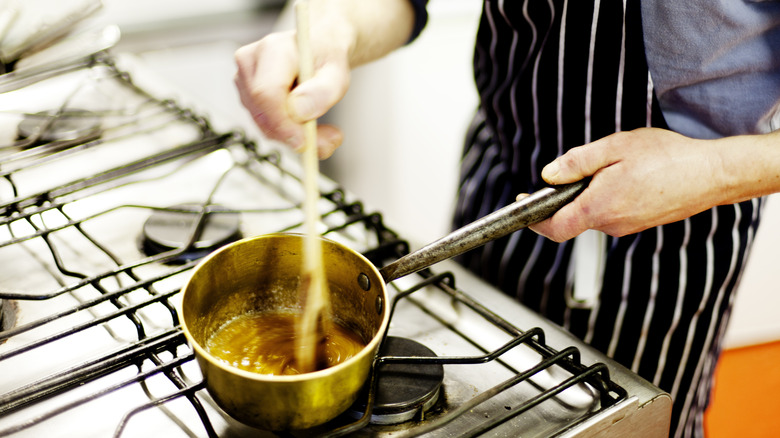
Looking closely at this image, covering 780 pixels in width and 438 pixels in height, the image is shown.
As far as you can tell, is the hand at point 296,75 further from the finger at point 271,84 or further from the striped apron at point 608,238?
the striped apron at point 608,238

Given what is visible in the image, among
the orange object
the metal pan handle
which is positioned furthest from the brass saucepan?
the orange object

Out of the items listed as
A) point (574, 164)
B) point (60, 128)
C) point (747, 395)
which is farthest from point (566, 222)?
point (747, 395)

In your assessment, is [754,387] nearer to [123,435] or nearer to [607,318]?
[607,318]

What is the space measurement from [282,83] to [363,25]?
0.22m

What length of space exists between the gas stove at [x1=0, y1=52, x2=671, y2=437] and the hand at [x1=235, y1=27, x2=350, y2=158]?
13cm

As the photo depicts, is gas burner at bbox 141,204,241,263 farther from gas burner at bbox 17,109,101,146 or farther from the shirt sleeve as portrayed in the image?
the shirt sleeve

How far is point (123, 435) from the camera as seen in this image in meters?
0.53

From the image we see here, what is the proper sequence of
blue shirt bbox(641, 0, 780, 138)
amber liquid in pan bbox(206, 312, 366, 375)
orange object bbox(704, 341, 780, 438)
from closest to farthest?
1. amber liquid in pan bbox(206, 312, 366, 375)
2. blue shirt bbox(641, 0, 780, 138)
3. orange object bbox(704, 341, 780, 438)

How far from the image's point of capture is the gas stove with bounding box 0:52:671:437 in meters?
0.54

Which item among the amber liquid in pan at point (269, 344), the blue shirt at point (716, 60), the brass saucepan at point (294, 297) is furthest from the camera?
the blue shirt at point (716, 60)

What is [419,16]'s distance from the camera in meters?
0.93

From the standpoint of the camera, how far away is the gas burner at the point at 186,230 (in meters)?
0.74

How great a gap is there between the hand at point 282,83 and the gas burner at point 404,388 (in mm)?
239

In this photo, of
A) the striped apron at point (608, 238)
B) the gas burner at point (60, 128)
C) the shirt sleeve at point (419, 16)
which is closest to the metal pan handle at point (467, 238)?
the striped apron at point (608, 238)
